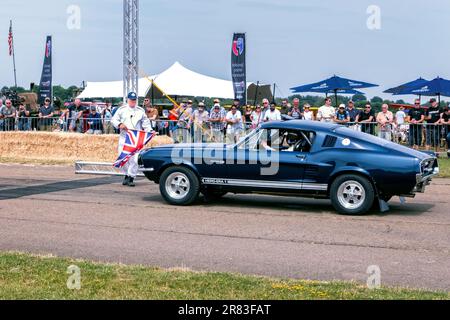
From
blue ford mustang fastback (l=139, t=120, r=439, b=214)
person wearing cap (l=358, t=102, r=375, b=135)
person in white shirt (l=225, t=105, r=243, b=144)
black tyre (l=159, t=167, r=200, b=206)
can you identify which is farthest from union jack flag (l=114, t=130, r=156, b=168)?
person wearing cap (l=358, t=102, r=375, b=135)

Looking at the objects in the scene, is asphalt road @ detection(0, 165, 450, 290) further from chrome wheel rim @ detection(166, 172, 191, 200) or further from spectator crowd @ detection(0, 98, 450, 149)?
spectator crowd @ detection(0, 98, 450, 149)

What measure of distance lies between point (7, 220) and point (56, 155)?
11688 mm

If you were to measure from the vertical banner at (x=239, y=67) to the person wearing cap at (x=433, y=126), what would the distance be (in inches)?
319

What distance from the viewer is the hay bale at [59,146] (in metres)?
21.8

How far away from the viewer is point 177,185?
1262 centimetres

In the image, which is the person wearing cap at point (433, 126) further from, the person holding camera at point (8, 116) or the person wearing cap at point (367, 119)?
the person holding camera at point (8, 116)

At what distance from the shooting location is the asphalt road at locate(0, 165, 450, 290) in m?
8.22

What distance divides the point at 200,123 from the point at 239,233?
1444 centimetres

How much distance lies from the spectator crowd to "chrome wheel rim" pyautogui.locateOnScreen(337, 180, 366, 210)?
990cm

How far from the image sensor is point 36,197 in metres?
13.6

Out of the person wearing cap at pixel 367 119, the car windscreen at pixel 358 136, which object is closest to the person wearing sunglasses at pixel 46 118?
the person wearing cap at pixel 367 119

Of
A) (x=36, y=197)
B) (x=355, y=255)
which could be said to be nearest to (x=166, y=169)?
(x=36, y=197)

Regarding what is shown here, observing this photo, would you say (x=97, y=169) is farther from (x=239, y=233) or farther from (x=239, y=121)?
(x=239, y=233)
